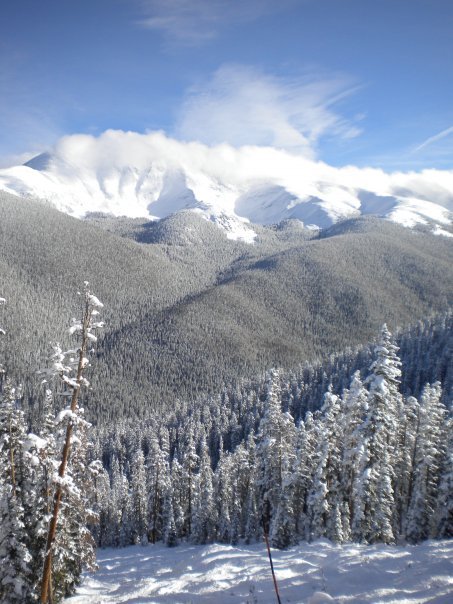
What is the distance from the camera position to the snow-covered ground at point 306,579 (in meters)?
13.9

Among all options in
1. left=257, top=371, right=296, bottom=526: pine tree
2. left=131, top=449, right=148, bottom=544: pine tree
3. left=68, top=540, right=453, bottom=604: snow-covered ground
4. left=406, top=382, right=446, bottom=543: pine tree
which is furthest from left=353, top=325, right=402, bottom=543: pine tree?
left=131, top=449, right=148, bottom=544: pine tree

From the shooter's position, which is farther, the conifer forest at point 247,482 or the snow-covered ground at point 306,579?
the conifer forest at point 247,482

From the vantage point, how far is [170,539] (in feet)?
158

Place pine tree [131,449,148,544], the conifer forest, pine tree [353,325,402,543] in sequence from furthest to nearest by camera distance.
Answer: pine tree [131,449,148,544], pine tree [353,325,402,543], the conifer forest

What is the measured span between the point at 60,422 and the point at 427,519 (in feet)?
105

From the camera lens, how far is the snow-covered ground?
548 inches

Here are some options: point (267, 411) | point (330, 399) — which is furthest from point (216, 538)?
point (330, 399)

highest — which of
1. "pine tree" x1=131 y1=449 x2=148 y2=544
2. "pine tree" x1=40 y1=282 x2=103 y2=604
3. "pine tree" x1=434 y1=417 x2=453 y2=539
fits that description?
"pine tree" x1=40 y1=282 x2=103 y2=604

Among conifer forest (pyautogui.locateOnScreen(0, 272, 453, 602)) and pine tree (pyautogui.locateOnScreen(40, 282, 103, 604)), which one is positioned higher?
pine tree (pyautogui.locateOnScreen(40, 282, 103, 604))

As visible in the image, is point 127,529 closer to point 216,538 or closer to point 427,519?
point 216,538

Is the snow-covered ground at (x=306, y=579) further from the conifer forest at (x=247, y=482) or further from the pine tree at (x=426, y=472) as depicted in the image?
the pine tree at (x=426, y=472)

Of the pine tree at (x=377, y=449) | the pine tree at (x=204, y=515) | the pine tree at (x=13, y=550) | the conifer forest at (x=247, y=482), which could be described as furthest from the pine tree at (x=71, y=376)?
the pine tree at (x=204, y=515)

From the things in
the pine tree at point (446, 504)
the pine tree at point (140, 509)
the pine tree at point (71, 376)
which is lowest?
the pine tree at point (140, 509)

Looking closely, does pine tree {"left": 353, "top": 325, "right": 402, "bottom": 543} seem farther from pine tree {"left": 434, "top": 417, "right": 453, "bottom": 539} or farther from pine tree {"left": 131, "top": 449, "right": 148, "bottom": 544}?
pine tree {"left": 131, "top": 449, "right": 148, "bottom": 544}
